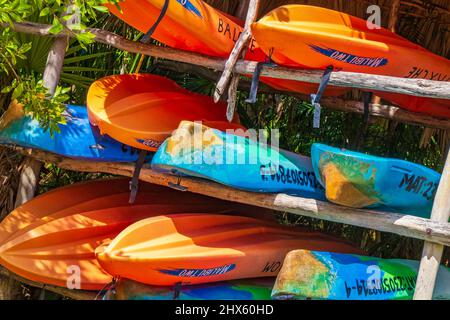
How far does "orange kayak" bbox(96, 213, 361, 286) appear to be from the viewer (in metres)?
5.15

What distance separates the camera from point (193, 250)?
206 inches

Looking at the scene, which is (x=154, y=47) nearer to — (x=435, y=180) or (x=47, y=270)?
(x=47, y=270)

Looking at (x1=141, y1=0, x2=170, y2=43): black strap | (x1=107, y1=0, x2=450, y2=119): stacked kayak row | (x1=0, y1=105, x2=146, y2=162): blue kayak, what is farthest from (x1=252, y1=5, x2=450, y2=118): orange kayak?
(x1=0, y1=105, x2=146, y2=162): blue kayak

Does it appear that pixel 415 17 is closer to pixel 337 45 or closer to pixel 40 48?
pixel 337 45

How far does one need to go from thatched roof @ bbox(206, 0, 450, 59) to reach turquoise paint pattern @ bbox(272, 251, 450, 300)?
1.97m

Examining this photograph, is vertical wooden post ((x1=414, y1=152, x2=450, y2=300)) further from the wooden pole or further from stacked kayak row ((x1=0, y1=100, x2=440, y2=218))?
the wooden pole

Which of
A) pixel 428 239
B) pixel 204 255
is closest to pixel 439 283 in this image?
pixel 428 239

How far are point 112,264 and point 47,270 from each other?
0.68m

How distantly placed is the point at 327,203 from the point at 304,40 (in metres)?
0.91

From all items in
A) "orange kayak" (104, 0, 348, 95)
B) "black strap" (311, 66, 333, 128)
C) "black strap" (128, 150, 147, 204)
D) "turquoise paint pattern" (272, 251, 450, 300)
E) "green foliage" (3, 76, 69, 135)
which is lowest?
"turquoise paint pattern" (272, 251, 450, 300)

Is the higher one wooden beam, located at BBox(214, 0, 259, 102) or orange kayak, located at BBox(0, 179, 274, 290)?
wooden beam, located at BBox(214, 0, 259, 102)

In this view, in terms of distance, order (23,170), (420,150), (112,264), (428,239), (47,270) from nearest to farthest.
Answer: (428,239) → (112,264) → (47,270) → (23,170) → (420,150)

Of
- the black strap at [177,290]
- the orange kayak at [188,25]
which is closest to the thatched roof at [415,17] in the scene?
the orange kayak at [188,25]

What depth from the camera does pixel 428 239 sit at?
4621mm
